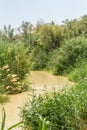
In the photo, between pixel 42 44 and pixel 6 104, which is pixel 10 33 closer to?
pixel 42 44

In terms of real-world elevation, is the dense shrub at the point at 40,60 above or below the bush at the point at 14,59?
below

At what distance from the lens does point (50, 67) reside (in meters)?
18.4

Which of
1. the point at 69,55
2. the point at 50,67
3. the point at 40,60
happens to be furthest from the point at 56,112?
the point at 40,60

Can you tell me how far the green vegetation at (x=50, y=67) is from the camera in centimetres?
557

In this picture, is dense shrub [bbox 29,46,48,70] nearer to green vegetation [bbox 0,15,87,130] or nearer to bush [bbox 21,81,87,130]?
green vegetation [bbox 0,15,87,130]

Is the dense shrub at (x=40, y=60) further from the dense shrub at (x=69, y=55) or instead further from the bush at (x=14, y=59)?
the bush at (x=14, y=59)

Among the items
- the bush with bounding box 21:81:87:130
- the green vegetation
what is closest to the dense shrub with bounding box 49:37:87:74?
the green vegetation

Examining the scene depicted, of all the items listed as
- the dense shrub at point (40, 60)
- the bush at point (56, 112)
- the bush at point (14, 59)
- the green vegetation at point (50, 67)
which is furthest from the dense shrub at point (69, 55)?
the bush at point (56, 112)

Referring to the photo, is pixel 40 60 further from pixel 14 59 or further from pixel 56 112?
pixel 56 112

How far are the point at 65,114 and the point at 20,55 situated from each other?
6.69 metres

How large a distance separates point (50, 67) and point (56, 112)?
42.2ft

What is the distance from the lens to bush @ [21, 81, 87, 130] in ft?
17.9

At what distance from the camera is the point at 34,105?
5773 mm

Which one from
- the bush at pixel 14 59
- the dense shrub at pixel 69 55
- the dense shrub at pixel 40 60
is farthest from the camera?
the dense shrub at pixel 40 60
